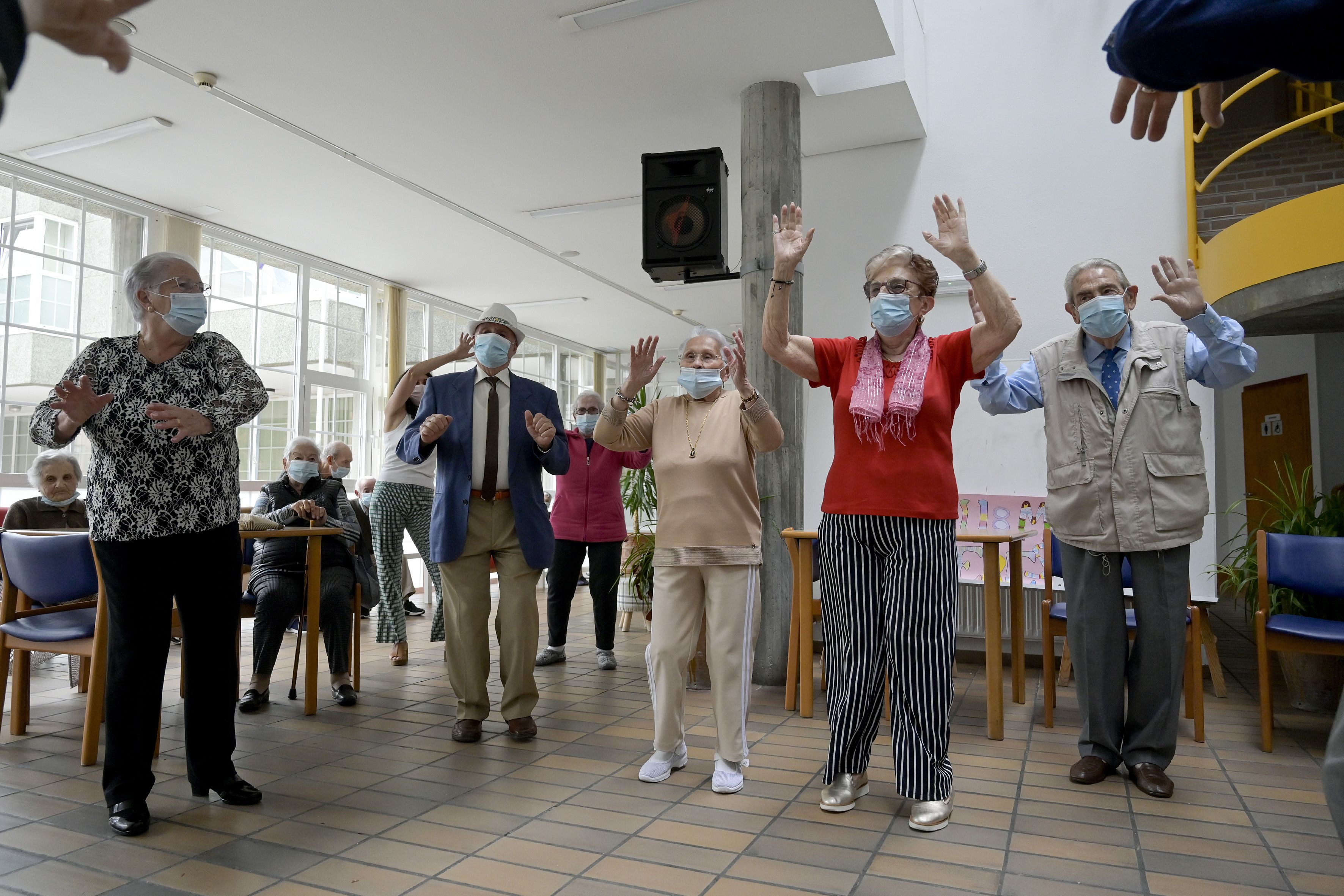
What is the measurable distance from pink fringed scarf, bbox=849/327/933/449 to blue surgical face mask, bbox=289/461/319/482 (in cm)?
277

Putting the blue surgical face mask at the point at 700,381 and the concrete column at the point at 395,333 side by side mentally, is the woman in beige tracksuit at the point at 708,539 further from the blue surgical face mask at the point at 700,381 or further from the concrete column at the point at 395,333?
the concrete column at the point at 395,333

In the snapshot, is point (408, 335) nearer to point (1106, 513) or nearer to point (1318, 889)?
point (1106, 513)

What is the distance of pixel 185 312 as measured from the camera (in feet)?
8.25

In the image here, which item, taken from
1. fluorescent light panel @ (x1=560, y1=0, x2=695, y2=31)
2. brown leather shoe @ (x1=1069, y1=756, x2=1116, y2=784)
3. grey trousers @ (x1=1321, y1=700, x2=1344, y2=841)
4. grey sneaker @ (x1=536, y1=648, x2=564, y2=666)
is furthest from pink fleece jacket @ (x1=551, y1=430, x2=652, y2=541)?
grey trousers @ (x1=1321, y1=700, x2=1344, y2=841)

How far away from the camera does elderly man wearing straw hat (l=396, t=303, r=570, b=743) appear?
337 cm

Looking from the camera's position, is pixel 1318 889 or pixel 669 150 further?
pixel 669 150

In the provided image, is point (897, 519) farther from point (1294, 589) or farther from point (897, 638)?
point (1294, 589)

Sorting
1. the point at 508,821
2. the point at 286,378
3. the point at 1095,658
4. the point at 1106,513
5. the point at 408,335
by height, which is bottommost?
the point at 508,821

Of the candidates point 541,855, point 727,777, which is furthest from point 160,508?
point 727,777

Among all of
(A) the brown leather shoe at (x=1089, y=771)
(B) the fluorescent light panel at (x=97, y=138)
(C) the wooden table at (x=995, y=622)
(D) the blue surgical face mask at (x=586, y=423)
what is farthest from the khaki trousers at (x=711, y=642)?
(B) the fluorescent light panel at (x=97, y=138)

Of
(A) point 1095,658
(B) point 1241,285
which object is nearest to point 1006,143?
(B) point 1241,285

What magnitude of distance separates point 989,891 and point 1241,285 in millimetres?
3916

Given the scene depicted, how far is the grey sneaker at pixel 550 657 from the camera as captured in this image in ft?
16.2

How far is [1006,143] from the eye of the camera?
535cm
